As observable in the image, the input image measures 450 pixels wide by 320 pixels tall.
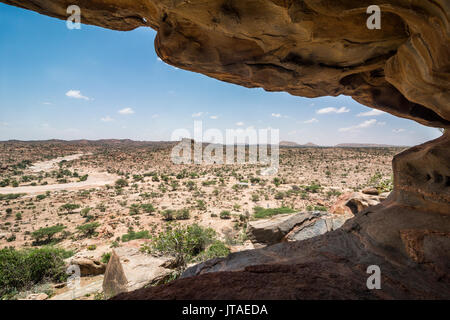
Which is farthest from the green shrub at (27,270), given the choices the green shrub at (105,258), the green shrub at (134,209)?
the green shrub at (134,209)

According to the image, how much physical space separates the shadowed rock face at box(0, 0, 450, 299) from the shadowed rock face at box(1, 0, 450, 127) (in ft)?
0.06

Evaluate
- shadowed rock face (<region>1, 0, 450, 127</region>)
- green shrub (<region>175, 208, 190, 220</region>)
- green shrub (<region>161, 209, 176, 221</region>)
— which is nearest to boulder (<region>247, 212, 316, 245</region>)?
shadowed rock face (<region>1, 0, 450, 127</region>)

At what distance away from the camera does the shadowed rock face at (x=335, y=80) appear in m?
2.58

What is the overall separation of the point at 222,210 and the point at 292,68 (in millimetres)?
14236

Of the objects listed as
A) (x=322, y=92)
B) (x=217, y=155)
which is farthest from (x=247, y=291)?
(x=217, y=155)

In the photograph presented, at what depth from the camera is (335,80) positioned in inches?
208

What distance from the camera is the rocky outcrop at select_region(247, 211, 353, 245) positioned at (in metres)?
8.05

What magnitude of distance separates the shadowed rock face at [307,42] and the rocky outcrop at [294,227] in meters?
4.70

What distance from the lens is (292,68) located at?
4.88 meters

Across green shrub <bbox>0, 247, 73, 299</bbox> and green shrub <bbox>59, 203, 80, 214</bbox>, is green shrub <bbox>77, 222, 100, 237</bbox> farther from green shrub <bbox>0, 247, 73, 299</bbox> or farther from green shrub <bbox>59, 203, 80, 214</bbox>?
green shrub <bbox>59, 203, 80, 214</bbox>

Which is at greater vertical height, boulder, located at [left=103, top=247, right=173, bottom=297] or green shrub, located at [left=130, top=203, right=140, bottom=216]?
boulder, located at [left=103, top=247, right=173, bottom=297]

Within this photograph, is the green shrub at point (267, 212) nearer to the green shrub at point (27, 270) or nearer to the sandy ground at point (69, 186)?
the green shrub at point (27, 270)

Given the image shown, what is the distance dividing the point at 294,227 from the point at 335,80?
5.81m

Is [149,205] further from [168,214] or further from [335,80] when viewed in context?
[335,80]
